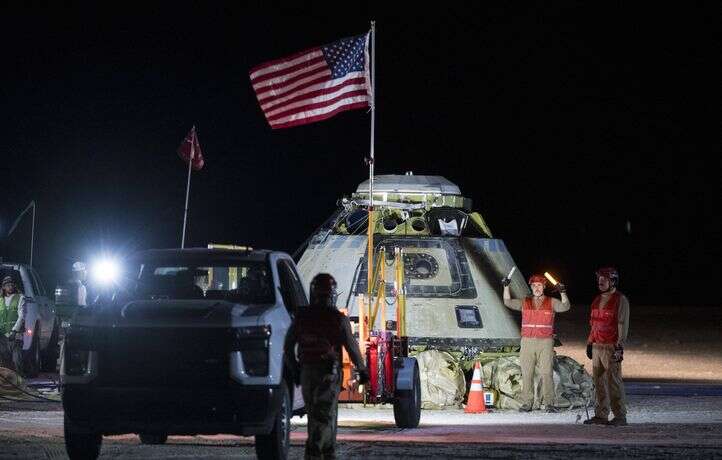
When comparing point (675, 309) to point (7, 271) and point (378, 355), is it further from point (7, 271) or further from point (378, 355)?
point (378, 355)

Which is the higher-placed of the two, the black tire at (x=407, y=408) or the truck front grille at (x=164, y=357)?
Result: the truck front grille at (x=164, y=357)


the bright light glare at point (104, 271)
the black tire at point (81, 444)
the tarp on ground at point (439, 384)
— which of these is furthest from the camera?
the tarp on ground at point (439, 384)

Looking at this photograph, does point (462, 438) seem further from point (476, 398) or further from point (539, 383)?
point (539, 383)

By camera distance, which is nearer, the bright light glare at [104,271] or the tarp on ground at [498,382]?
the bright light glare at [104,271]

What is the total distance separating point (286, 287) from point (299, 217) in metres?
62.9

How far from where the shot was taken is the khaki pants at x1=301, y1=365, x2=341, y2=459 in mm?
A: 11094

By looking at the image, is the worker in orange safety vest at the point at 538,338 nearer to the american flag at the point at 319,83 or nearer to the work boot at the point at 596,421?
the work boot at the point at 596,421

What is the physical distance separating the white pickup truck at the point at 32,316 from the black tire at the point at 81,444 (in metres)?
10.2

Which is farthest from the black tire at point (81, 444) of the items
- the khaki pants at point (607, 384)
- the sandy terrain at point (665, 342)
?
the sandy terrain at point (665, 342)

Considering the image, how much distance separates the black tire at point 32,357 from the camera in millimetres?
23672

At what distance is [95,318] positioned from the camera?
12508 millimetres

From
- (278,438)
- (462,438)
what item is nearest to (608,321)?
(462,438)

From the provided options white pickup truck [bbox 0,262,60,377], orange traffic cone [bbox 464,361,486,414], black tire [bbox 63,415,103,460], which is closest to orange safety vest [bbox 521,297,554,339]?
orange traffic cone [bbox 464,361,486,414]

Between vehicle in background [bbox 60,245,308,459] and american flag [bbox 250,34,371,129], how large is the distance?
24.1 ft
